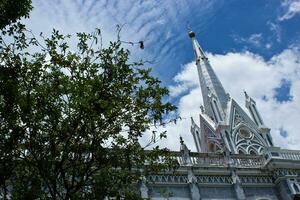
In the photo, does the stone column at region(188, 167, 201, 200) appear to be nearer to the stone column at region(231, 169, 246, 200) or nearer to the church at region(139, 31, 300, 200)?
the church at region(139, 31, 300, 200)

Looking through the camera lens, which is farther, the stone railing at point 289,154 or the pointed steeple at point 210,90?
the pointed steeple at point 210,90

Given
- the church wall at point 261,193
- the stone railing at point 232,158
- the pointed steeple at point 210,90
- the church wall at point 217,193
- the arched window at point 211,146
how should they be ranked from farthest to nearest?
the pointed steeple at point 210,90 < the arched window at point 211,146 < the stone railing at point 232,158 < the church wall at point 261,193 < the church wall at point 217,193

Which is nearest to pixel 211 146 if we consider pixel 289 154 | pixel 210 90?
pixel 210 90

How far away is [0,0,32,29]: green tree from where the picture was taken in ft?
32.3

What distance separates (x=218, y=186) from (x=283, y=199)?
3.04m

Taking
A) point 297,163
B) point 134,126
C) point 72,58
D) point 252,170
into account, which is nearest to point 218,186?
point 252,170

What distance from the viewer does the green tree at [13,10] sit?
32.3 feet

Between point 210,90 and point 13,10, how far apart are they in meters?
25.3

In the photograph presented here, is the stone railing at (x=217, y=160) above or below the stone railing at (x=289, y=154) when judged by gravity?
below

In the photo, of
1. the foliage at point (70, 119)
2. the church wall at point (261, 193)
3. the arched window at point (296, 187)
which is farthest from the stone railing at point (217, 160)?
the foliage at point (70, 119)

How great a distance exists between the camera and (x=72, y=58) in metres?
11.7

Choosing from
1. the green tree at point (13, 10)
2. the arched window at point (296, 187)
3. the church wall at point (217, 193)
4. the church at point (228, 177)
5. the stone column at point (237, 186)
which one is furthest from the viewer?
the arched window at point (296, 187)

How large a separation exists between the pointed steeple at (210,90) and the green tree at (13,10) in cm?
2236

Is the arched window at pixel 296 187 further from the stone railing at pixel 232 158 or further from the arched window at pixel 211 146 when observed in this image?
the arched window at pixel 211 146
